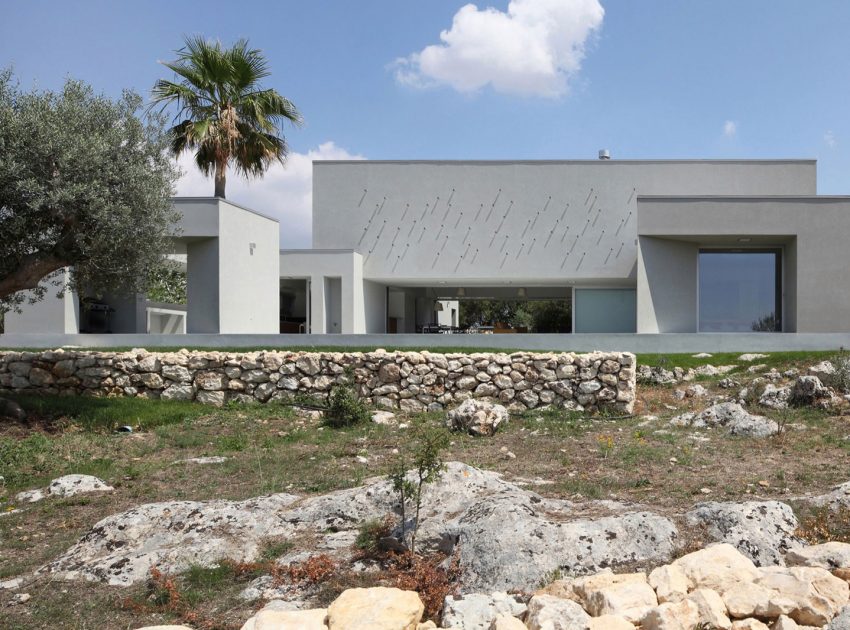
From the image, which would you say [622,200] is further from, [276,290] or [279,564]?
[279,564]

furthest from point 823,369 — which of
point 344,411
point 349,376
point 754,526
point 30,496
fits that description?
point 30,496

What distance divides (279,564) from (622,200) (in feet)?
83.3

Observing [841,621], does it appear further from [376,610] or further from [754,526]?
[376,610]

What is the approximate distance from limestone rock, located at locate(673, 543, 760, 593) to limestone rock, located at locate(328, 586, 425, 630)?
1.88m

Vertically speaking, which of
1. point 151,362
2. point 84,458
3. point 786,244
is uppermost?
point 786,244

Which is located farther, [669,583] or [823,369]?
[823,369]

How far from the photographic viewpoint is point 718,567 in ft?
14.9

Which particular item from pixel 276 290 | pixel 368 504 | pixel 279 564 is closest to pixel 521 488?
pixel 368 504

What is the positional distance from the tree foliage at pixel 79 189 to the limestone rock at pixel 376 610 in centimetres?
951

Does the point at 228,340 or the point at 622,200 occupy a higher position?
the point at 622,200

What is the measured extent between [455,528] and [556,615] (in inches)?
59.9

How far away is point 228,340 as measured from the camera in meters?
19.5

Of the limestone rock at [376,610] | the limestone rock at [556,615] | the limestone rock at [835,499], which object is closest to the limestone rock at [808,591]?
the limestone rock at [556,615]

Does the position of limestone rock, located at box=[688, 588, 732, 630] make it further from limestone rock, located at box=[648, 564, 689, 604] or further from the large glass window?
the large glass window
